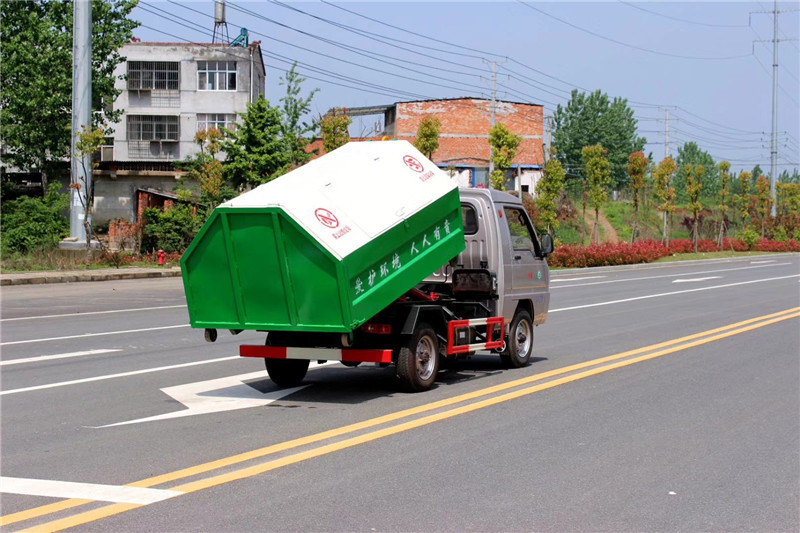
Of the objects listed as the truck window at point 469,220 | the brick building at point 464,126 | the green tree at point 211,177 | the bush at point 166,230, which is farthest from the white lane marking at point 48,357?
the brick building at point 464,126

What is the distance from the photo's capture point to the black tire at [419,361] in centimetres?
984

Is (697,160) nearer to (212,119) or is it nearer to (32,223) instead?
(212,119)

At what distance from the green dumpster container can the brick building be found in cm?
5834

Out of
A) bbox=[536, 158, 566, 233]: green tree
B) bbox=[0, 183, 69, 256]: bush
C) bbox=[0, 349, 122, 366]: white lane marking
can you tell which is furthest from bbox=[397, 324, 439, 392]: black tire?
bbox=[536, 158, 566, 233]: green tree

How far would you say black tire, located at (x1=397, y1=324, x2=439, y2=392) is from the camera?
32.3 ft

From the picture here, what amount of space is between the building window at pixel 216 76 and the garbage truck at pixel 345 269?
44239 mm

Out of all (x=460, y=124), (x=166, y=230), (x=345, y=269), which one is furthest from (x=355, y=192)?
(x=460, y=124)

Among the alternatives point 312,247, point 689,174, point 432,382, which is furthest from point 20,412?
point 689,174

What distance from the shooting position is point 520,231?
12.7m

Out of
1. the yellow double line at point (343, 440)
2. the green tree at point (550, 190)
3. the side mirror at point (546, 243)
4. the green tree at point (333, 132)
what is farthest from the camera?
the green tree at point (550, 190)

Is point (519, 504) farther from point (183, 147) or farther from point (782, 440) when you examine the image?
point (183, 147)

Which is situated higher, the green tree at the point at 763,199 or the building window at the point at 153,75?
the building window at the point at 153,75

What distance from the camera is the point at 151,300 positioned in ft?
75.9

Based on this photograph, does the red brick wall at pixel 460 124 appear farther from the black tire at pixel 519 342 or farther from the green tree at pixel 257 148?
the black tire at pixel 519 342
